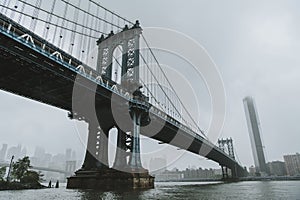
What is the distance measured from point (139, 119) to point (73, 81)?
39.3 feet

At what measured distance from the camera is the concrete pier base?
1069 inches

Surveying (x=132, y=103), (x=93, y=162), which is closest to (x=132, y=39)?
(x=132, y=103)

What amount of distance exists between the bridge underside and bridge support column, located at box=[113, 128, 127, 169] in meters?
1.85

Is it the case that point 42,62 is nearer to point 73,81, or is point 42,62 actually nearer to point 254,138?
point 73,81

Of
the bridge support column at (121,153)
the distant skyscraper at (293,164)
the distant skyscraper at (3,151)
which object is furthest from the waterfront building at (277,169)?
the distant skyscraper at (3,151)

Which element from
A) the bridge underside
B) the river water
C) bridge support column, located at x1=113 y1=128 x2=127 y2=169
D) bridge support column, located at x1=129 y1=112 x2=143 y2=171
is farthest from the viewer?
bridge support column, located at x1=113 y1=128 x2=127 y2=169

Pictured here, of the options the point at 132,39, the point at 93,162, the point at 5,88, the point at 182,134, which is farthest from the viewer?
the point at 182,134

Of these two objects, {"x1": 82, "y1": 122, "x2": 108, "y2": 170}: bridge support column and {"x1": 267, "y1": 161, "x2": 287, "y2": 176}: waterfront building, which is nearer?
{"x1": 82, "y1": 122, "x2": 108, "y2": 170}: bridge support column

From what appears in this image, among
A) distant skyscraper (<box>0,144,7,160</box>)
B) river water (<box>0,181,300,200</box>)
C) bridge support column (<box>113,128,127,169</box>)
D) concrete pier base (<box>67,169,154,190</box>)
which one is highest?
distant skyscraper (<box>0,144,7,160</box>)

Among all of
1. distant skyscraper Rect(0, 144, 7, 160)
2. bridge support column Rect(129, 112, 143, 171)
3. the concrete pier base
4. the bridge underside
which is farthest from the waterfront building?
distant skyscraper Rect(0, 144, 7, 160)

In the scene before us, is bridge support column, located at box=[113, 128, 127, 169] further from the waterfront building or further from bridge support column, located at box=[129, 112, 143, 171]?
the waterfront building

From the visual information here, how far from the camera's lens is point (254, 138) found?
16525cm

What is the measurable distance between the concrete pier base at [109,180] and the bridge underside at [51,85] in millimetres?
7788

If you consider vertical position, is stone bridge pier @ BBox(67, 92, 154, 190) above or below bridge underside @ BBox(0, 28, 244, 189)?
below
